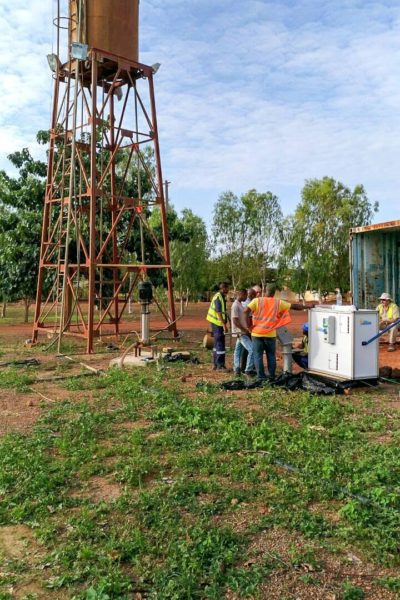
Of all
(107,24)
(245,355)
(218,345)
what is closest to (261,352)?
(218,345)

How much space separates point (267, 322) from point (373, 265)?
6490 mm

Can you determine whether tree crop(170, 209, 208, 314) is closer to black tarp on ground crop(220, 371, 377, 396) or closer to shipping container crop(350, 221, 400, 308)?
shipping container crop(350, 221, 400, 308)

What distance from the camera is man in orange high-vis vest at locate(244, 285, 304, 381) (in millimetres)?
9219

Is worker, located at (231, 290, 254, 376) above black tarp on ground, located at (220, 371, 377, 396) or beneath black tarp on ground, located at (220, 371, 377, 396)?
above

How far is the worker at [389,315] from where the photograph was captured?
1317 cm

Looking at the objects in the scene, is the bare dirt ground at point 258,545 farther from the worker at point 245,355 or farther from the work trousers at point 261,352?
the worker at point 245,355

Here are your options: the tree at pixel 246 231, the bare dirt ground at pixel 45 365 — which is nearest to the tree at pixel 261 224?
the tree at pixel 246 231

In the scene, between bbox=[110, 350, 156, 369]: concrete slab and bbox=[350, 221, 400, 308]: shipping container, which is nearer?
bbox=[110, 350, 156, 369]: concrete slab

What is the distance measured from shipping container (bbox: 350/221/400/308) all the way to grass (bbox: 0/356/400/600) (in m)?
7.51

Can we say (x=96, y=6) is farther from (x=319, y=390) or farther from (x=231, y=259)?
(x=231, y=259)

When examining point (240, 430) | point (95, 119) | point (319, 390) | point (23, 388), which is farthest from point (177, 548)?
point (95, 119)

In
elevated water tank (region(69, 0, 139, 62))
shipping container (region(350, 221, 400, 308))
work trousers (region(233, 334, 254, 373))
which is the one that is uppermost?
elevated water tank (region(69, 0, 139, 62))

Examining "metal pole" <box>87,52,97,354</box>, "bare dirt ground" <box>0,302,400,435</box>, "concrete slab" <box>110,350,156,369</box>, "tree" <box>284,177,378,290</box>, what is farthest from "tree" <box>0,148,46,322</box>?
"tree" <box>284,177,378,290</box>

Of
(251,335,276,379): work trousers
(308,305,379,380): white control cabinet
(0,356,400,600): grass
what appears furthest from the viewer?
(251,335,276,379): work trousers
